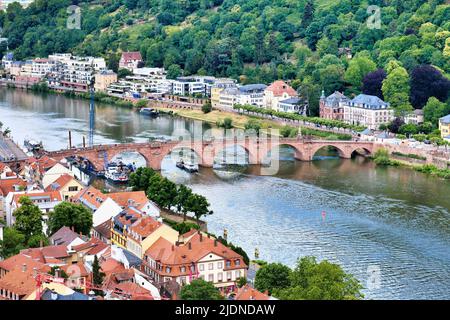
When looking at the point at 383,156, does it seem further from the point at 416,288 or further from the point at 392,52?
the point at 416,288

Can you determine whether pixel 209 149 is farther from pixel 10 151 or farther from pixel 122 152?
pixel 10 151

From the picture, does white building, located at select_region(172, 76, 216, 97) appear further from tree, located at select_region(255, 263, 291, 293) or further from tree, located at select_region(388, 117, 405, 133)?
tree, located at select_region(255, 263, 291, 293)

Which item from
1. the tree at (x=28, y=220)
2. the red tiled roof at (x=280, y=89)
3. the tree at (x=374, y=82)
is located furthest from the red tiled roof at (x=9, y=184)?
the red tiled roof at (x=280, y=89)

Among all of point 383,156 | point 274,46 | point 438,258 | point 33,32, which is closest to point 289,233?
point 438,258

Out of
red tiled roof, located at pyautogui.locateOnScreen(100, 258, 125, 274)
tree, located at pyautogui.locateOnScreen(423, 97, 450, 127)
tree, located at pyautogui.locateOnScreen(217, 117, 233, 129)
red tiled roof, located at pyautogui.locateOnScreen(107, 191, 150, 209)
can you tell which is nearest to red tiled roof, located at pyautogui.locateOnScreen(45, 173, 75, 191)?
red tiled roof, located at pyautogui.locateOnScreen(107, 191, 150, 209)

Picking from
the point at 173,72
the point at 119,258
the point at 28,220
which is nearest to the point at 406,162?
the point at 28,220

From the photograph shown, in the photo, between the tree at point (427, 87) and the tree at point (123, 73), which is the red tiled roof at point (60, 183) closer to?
the tree at point (427, 87)
